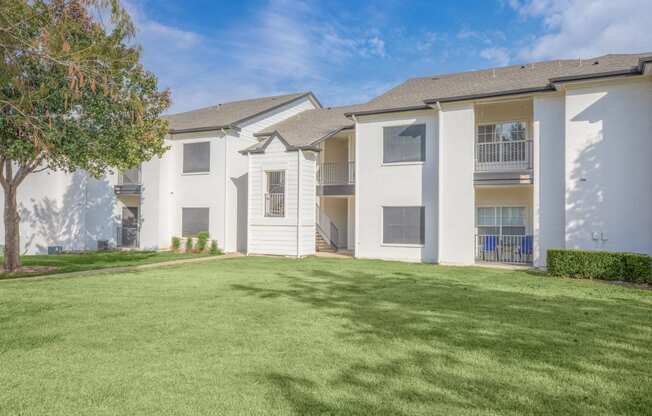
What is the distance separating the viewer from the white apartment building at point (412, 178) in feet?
46.0

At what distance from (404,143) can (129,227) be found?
16581 mm

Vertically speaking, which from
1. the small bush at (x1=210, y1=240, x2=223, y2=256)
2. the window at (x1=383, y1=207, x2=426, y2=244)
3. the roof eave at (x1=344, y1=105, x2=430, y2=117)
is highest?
the roof eave at (x1=344, y1=105, x2=430, y2=117)

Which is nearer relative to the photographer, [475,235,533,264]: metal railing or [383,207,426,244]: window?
[475,235,533,264]: metal railing

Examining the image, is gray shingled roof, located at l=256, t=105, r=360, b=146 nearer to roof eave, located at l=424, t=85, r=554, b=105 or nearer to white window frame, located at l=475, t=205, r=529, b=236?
roof eave, located at l=424, t=85, r=554, b=105

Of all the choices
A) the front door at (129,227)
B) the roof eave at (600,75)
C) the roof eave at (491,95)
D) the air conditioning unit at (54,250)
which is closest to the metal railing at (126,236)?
the front door at (129,227)

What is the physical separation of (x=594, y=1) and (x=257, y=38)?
14204 millimetres

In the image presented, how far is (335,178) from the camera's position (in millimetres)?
21859

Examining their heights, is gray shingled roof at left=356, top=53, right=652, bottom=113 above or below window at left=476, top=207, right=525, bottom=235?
above

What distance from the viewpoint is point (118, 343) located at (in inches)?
232

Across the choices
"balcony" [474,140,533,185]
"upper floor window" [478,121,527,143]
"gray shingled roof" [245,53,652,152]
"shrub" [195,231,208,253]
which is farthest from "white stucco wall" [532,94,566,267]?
"shrub" [195,231,208,253]

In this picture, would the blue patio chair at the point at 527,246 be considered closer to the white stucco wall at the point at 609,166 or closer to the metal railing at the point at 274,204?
the white stucco wall at the point at 609,166

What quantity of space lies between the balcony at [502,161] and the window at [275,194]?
862cm

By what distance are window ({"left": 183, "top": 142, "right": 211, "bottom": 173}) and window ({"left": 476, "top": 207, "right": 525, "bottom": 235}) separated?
13348 millimetres

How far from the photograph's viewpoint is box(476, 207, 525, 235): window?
57.7ft
